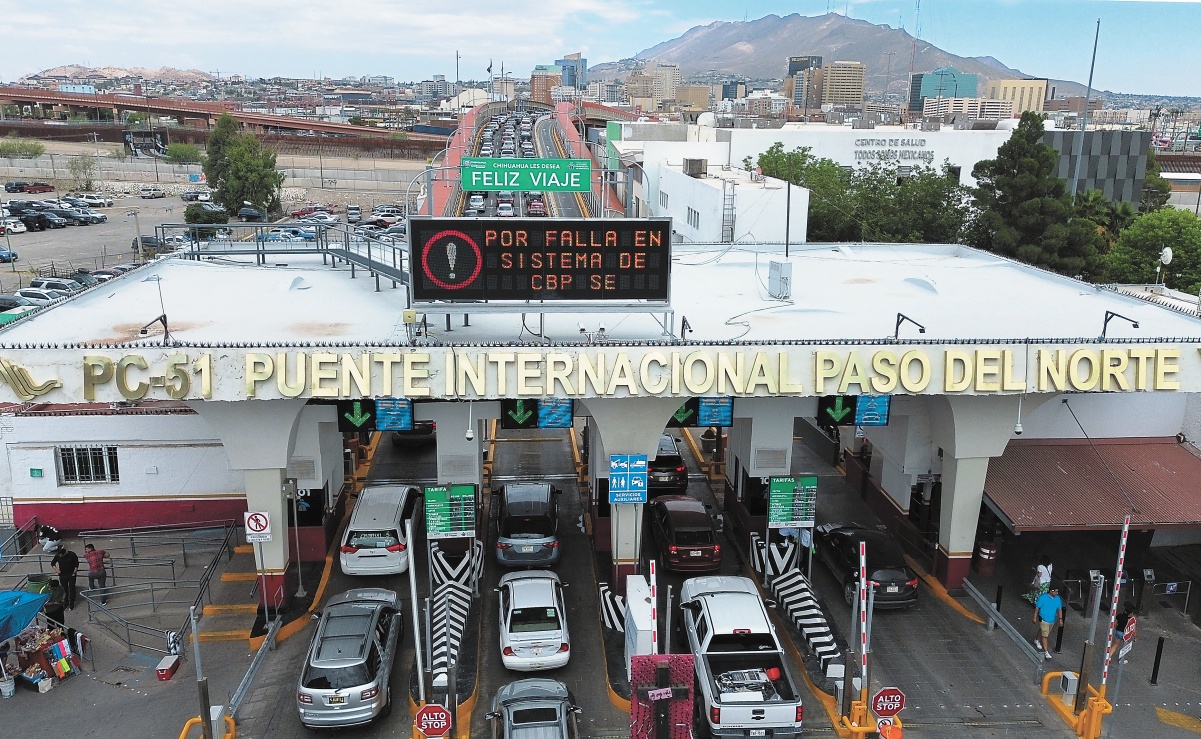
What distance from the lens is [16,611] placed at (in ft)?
49.8

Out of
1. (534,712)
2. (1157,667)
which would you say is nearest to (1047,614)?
(1157,667)

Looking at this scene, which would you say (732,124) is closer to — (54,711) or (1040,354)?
(1040,354)

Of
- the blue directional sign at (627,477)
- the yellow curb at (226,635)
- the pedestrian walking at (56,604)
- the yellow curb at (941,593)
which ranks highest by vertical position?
the blue directional sign at (627,477)

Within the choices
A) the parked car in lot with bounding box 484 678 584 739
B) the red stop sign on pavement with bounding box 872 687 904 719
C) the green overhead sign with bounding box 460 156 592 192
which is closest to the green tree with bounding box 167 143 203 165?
the green overhead sign with bounding box 460 156 592 192

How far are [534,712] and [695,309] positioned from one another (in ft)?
31.7

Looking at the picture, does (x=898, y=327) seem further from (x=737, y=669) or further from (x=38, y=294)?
(x=38, y=294)

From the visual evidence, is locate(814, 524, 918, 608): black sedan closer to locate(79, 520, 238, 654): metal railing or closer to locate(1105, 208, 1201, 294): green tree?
locate(79, 520, 238, 654): metal railing

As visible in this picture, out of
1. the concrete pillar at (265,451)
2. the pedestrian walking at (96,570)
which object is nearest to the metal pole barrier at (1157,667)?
the concrete pillar at (265,451)

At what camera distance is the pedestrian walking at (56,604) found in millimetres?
17125

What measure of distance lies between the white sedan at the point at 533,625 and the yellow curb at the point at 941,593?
311 inches

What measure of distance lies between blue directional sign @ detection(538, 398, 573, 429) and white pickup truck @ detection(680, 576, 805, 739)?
13.9 ft

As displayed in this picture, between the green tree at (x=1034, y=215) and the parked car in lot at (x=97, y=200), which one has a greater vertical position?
the green tree at (x=1034, y=215)

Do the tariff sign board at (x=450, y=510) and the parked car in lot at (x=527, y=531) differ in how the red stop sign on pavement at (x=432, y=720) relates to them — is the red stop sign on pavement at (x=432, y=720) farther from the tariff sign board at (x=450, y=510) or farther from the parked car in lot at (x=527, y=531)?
the parked car in lot at (x=527, y=531)

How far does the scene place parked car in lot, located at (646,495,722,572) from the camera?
1933 cm
